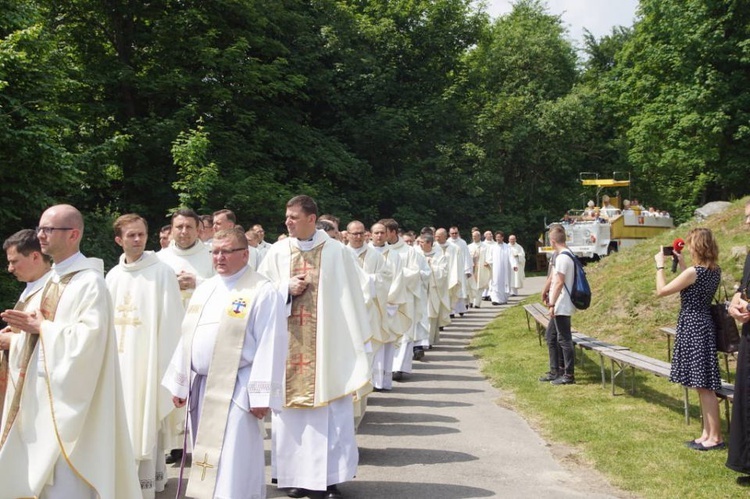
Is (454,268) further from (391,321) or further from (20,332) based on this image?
(20,332)

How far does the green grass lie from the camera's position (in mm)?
7133

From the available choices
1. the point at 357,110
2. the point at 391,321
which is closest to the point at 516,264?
the point at 357,110

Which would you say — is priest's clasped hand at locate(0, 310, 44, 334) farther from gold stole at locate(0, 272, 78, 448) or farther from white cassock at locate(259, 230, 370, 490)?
white cassock at locate(259, 230, 370, 490)

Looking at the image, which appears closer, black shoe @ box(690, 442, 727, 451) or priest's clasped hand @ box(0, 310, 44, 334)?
priest's clasped hand @ box(0, 310, 44, 334)

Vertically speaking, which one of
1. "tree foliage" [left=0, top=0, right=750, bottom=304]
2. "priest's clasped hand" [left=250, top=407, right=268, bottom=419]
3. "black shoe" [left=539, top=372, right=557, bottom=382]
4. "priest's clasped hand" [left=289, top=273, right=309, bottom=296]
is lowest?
"black shoe" [left=539, top=372, right=557, bottom=382]

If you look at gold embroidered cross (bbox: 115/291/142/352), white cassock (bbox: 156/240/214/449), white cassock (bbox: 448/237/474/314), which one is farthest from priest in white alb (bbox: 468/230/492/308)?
gold embroidered cross (bbox: 115/291/142/352)

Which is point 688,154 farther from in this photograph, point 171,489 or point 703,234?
point 171,489

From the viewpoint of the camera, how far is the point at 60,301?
4.81 m

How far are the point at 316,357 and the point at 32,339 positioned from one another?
2.56 metres

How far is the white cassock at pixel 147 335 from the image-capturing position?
21.7ft

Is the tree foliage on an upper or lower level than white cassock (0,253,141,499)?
upper

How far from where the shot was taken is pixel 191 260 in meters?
8.03

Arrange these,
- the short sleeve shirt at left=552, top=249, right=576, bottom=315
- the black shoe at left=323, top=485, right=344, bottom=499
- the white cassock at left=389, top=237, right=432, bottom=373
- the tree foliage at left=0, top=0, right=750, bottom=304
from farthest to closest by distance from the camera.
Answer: the tree foliage at left=0, top=0, right=750, bottom=304 < the white cassock at left=389, top=237, right=432, bottom=373 < the short sleeve shirt at left=552, top=249, right=576, bottom=315 < the black shoe at left=323, top=485, right=344, bottom=499

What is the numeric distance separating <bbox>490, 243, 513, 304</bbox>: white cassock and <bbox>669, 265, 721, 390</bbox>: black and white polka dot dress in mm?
17999
